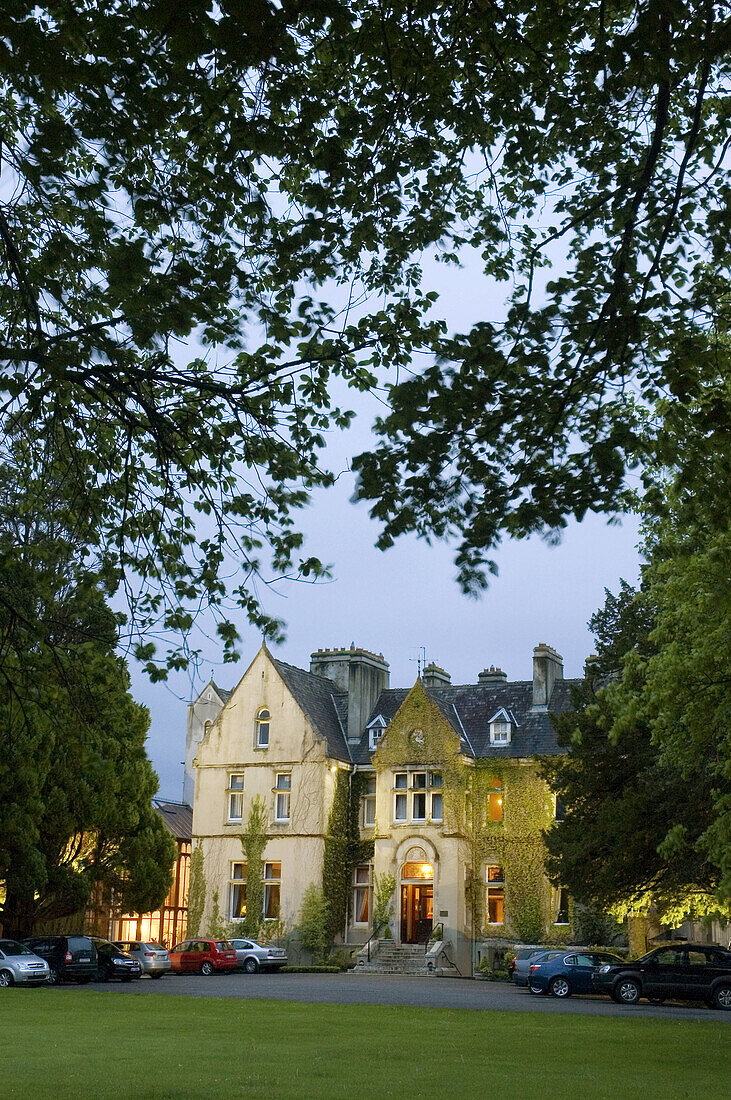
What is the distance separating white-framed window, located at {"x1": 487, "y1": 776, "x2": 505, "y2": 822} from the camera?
158 feet

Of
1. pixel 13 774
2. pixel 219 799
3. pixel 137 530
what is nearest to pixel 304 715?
pixel 219 799

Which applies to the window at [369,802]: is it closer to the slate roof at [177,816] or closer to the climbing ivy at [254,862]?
the climbing ivy at [254,862]

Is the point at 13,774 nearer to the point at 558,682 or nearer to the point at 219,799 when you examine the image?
the point at 219,799

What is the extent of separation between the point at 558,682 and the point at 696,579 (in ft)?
102

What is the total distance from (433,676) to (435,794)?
24.9ft

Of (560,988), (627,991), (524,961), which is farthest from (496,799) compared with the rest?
(627,991)

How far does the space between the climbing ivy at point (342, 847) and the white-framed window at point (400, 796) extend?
2.18 meters

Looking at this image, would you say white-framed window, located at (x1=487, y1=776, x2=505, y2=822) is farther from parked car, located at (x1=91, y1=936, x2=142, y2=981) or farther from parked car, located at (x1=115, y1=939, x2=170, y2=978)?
parked car, located at (x1=91, y1=936, x2=142, y2=981)

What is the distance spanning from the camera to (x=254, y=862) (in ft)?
160

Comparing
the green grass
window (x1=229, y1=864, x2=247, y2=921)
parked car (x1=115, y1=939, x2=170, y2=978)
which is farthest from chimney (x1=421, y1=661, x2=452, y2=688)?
the green grass

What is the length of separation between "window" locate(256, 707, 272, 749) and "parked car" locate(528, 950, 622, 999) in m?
19.7

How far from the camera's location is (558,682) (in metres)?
50.4

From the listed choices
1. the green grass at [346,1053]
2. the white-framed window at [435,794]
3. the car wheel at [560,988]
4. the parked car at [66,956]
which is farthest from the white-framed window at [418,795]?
the green grass at [346,1053]

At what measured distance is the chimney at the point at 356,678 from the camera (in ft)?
172
